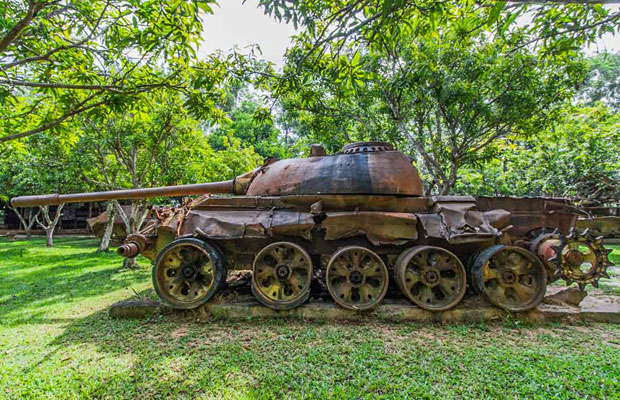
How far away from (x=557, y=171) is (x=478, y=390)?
1218 centimetres

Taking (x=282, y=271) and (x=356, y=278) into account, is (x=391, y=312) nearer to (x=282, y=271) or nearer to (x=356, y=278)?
(x=356, y=278)

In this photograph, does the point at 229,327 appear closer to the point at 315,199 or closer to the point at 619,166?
the point at 315,199

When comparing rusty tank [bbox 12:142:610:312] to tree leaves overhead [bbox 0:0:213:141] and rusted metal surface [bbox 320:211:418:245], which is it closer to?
rusted metal surface [bbox 320:211:418:245]

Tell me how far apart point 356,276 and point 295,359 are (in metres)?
1.69

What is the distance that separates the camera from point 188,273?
15.7 ft

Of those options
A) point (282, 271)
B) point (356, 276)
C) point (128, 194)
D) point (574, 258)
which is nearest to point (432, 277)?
point (356, 276)

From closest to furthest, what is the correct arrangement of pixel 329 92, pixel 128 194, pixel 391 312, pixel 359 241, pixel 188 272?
1. pixel 391 312
2. pixel 188 272
3. pixel 359 241
4. pixel 128 194
5. pixel 329 92

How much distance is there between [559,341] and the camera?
12.4 ft

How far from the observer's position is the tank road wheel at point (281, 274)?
15.2 feet

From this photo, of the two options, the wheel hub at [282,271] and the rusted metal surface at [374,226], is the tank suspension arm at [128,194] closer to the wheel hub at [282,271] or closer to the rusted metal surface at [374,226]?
the wheel hub at [282,271]

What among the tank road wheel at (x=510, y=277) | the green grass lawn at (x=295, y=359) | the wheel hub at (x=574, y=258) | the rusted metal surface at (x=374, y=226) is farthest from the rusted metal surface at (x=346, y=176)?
the wheel hub at (x=574, y=258)

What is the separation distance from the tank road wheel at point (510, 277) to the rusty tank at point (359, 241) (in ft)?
0.05

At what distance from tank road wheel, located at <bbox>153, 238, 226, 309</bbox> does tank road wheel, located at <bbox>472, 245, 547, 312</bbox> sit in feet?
12.6

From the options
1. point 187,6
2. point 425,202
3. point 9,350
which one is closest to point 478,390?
point 425,202
